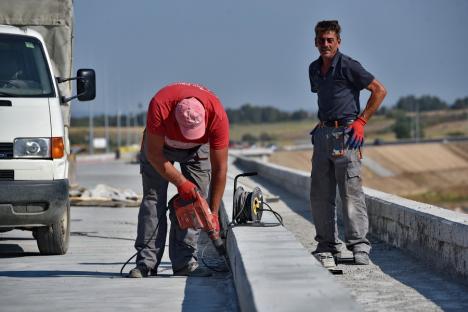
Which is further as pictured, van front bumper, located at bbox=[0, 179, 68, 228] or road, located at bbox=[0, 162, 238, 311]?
van front bumper, located at bbox=[0, 179, 68, 228]

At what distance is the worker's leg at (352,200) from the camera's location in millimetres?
11789

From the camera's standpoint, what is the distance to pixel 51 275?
1168cm

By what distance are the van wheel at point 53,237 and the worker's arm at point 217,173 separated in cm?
293

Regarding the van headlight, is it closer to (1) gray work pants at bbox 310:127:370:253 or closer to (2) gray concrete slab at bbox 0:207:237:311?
(2) gray concrete slab at bbox 0:207:237:311

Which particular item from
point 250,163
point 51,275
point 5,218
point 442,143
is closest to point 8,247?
point 5,218

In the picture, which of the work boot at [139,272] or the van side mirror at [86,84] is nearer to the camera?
the work boot at [139,272]

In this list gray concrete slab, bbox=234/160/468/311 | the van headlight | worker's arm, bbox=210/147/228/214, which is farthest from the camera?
the van headlight

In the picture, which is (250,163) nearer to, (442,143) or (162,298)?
(162,298)

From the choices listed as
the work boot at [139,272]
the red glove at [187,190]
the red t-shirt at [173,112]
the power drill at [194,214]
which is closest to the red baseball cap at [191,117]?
the red t-shirt at [173,112]

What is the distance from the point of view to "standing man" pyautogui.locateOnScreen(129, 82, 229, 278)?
10391 millimetres

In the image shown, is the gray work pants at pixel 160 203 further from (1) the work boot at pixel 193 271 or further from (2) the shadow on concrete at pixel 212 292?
(2) the shadow on concrete at pixel 212 292

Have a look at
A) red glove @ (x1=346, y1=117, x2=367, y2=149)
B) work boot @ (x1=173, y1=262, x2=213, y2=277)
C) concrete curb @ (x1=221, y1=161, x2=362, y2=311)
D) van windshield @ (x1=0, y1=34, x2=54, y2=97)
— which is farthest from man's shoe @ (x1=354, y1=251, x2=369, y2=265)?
van windshield @ (x1=0, y1=34, x2=54, y2=97)

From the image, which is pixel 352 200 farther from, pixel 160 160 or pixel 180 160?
pixel 160 160

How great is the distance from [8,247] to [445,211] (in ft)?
17.2
